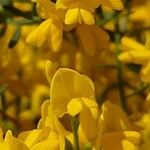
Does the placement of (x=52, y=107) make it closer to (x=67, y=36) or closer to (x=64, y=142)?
(x=64, y=142)

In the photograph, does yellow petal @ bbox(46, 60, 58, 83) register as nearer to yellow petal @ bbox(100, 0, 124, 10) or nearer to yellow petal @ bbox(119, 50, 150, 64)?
yellow petal @ bbox(100, 0, 124, 10)

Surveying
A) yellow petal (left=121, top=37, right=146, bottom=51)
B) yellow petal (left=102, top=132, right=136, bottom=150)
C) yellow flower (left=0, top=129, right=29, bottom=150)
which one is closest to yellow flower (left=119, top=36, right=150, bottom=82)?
yellow petal (left=121, top=37, right=146, bottom=51)

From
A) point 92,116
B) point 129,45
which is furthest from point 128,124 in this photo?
point 129,45

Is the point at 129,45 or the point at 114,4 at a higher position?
the point at 114,4

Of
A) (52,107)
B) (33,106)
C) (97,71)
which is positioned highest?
(52,107)

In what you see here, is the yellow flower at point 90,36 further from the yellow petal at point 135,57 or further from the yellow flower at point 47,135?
the yellow flower at point 47,135

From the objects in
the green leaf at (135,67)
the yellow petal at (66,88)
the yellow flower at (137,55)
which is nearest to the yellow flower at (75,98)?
the yellow petal at (66,88)

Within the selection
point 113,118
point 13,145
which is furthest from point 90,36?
point 13,145

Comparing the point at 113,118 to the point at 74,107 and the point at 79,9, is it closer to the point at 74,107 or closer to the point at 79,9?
the point at 74,107

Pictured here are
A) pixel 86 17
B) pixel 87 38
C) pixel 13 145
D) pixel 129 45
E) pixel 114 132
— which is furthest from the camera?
pixel 129 45
